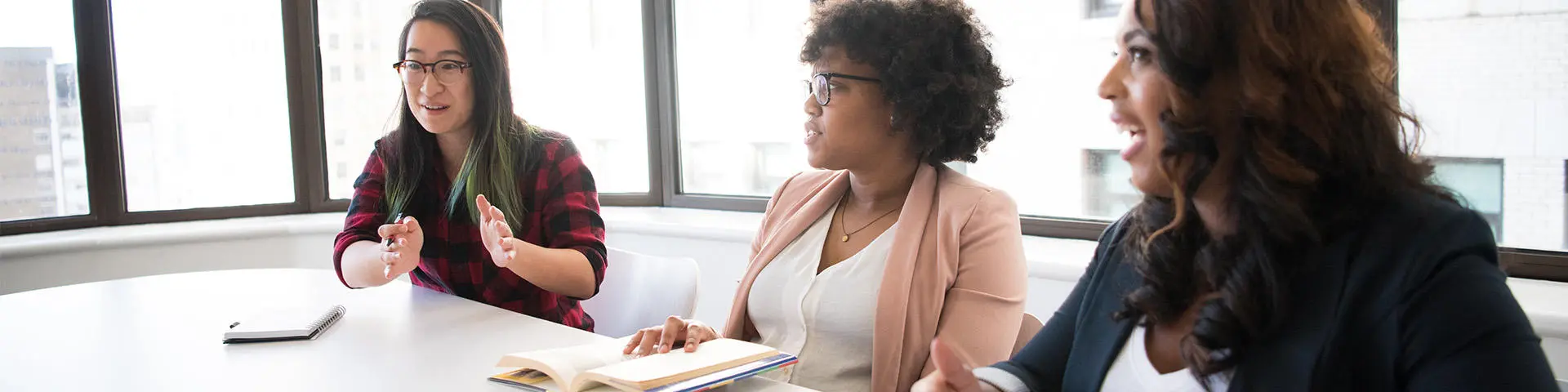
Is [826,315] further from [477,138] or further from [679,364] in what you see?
[477,138]

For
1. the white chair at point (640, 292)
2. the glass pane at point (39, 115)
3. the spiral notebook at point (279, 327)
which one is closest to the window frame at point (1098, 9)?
the white chair at point (640, 292)

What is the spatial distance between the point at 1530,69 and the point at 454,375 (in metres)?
2.24

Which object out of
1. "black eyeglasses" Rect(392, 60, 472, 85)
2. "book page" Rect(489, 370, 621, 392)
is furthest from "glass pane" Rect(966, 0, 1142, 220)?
"book page" Rect(489, 370, 621, 392)

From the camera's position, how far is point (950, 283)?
1722mm

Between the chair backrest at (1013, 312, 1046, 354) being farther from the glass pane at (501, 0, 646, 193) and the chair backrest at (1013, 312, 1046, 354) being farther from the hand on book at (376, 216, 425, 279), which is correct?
the glass pane at (501, 0, 646, 193)

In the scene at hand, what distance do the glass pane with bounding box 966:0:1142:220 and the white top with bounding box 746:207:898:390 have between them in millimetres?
1226

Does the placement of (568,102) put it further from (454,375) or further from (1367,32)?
(1367,32)

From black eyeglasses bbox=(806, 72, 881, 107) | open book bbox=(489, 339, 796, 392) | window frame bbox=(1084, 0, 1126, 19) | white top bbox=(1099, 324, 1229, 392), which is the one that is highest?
window frame bbox=(1084, 0, 1126, 19)

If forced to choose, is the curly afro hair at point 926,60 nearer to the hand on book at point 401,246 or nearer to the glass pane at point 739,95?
the hand on book at point 401,246

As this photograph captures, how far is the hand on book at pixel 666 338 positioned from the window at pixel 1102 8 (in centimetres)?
172

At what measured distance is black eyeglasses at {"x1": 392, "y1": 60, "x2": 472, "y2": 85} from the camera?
222 cm

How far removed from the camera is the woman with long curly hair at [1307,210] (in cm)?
91

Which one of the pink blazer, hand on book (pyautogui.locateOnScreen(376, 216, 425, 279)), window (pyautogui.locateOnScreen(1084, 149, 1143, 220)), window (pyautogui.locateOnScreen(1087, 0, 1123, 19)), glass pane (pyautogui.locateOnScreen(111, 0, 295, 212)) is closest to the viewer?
the pink blazer

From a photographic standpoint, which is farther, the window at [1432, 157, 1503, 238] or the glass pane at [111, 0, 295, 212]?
the glass pane at [111, 0, 295, 212]
